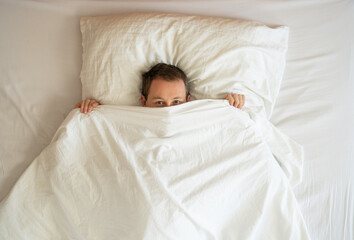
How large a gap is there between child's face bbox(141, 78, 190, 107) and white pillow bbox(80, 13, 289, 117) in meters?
0.11

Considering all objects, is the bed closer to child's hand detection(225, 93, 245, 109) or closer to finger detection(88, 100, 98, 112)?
finger detection(88, 100, 98, 112)

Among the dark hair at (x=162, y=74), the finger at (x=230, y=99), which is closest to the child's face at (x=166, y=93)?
the dark hair at (x=162, y=74)

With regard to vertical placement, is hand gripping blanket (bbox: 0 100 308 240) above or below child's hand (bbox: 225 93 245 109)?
below

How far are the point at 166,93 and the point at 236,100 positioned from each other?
287mm

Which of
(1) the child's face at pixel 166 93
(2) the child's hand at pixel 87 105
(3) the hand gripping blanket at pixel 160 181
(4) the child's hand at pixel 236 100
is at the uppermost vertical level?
(1) the child's face at pixel 166 93

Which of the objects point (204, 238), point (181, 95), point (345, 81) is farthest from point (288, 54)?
point (204, 238)

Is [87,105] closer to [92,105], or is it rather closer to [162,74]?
[92,105]

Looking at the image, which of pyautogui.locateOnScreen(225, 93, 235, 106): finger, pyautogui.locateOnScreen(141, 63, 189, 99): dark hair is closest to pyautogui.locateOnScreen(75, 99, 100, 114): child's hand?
pyautogui.locateOnScreen(141, 63, 189, 99): dark hair

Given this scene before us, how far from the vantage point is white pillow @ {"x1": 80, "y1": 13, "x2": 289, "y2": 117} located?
1.19 meters

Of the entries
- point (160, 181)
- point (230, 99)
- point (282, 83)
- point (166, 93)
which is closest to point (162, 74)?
point (166, 93)

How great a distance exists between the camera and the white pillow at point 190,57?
119cm

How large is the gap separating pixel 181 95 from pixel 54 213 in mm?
615

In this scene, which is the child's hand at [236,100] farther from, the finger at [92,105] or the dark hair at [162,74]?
the finger at [92,105]

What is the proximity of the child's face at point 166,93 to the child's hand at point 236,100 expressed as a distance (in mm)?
188
